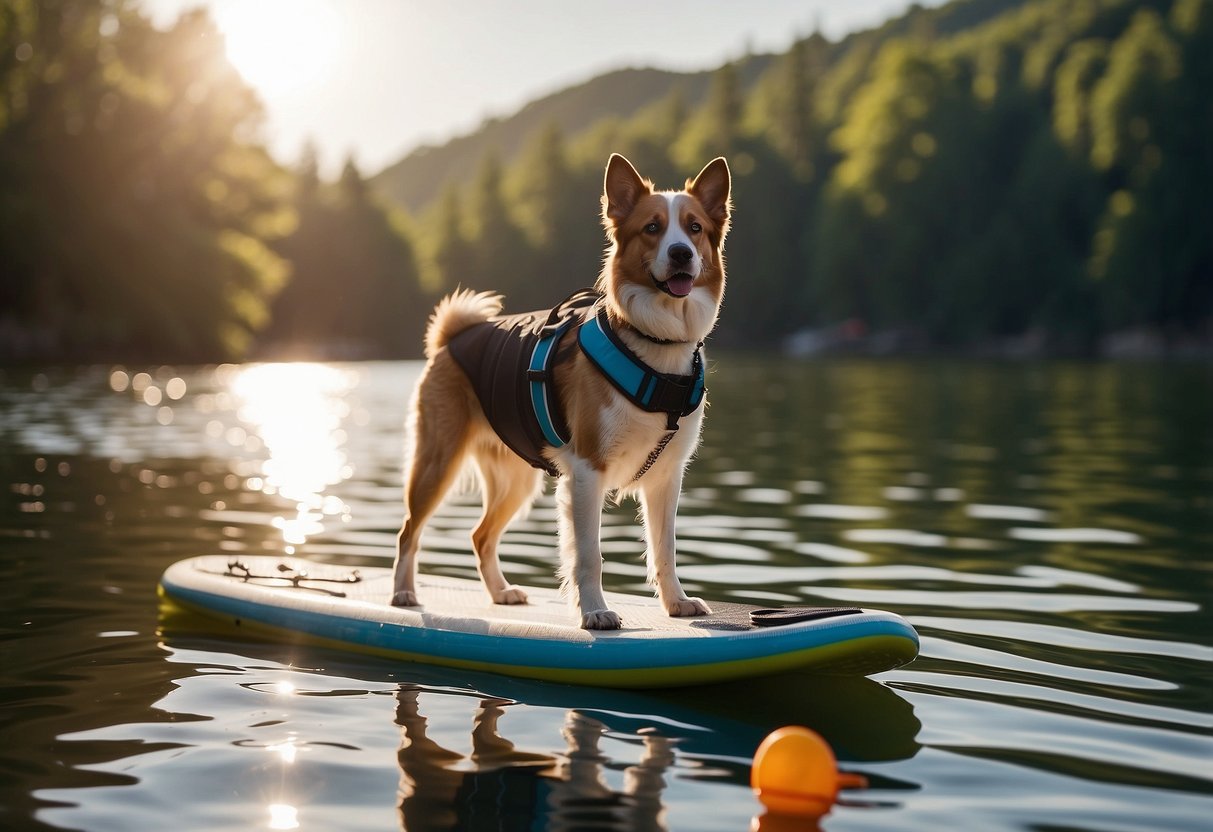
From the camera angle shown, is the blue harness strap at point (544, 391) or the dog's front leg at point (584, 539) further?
the blue harness strap at point (544, 391)

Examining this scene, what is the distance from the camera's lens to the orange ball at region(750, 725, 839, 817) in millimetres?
4469

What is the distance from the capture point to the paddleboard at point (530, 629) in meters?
5.71

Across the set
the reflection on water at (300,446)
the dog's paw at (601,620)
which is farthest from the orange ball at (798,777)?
the reflection on water at (300,446)

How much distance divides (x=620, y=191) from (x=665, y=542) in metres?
1.94

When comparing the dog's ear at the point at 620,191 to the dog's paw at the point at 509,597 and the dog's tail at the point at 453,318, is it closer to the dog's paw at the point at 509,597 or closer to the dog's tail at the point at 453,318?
the dog's tail at the point at 453,318

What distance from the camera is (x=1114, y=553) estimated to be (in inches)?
399

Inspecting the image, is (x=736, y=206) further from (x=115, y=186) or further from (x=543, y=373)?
(x=543, y=373)

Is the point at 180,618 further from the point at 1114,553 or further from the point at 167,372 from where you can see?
the point at 167,372

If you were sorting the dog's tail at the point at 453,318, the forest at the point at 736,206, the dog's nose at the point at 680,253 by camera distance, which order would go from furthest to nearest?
the forest at the point at 736,206, the dog's tail at the point at 453,318, the dog's nose at the point at 680,253

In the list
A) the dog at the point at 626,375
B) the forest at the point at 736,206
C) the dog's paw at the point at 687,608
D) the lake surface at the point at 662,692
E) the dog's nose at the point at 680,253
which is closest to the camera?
the lake surface at the point at 662,692

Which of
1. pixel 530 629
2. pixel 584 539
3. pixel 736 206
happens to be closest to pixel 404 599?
pixel 530 629

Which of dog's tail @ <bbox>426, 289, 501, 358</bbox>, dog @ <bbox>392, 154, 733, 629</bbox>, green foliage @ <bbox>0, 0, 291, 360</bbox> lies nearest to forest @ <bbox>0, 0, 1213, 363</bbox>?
green foliage @ <bbox>0, 0, 291, 360</bbox>

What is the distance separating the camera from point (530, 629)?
6.42 m

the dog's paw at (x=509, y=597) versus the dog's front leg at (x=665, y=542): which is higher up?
the dog's front leg at (x=665, y=542)
